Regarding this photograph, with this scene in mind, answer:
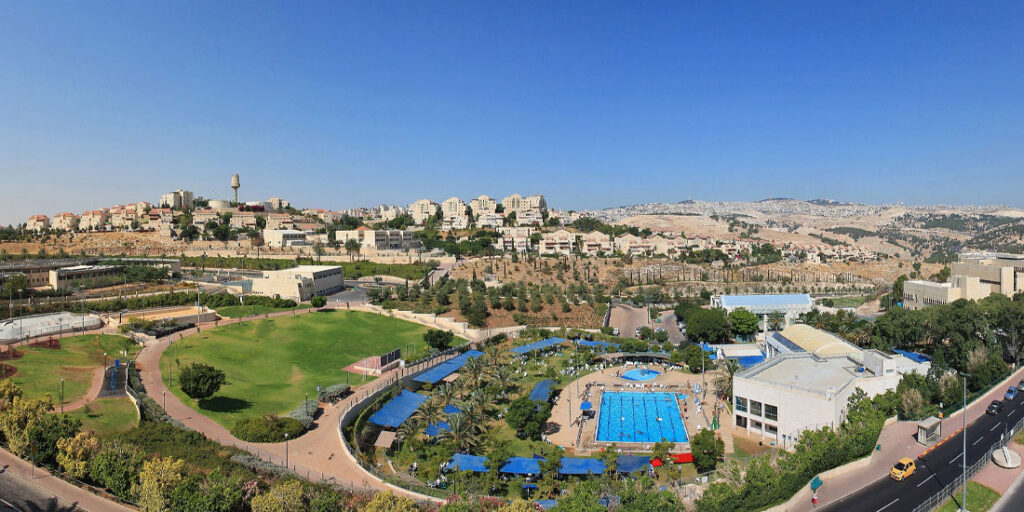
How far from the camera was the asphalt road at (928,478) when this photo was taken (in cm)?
1708

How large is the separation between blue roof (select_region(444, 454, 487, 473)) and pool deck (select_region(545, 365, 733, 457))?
4123mm

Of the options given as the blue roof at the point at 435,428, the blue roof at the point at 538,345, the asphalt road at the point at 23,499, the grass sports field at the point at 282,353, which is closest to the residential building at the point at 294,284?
the grass sports field at the point at 282,353

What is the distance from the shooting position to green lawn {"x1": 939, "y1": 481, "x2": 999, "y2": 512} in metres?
16.8

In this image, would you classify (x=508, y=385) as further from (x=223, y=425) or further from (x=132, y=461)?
(x=132, y=461)

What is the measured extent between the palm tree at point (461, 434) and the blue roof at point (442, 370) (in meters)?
8.22

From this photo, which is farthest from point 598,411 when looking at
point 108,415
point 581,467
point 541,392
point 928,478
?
point 108,415

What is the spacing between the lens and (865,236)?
183m

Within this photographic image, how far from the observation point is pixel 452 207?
114 m

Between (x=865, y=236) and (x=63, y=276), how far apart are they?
664 ft

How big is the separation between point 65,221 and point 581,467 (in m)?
97.5

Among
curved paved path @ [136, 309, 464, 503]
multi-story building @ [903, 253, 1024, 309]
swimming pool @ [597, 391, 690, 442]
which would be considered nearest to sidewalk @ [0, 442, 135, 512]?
curved paved path @ [136, 309, 464, 503]

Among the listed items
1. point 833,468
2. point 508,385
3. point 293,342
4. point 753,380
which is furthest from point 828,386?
point 293,342

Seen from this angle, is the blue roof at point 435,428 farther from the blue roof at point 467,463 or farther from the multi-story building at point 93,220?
the multi-story building at point 93,220

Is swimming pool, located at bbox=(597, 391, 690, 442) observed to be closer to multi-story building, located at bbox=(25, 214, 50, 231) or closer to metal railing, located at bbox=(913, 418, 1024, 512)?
metal railing, located at bbox=(913, 418, 1024, 512)
